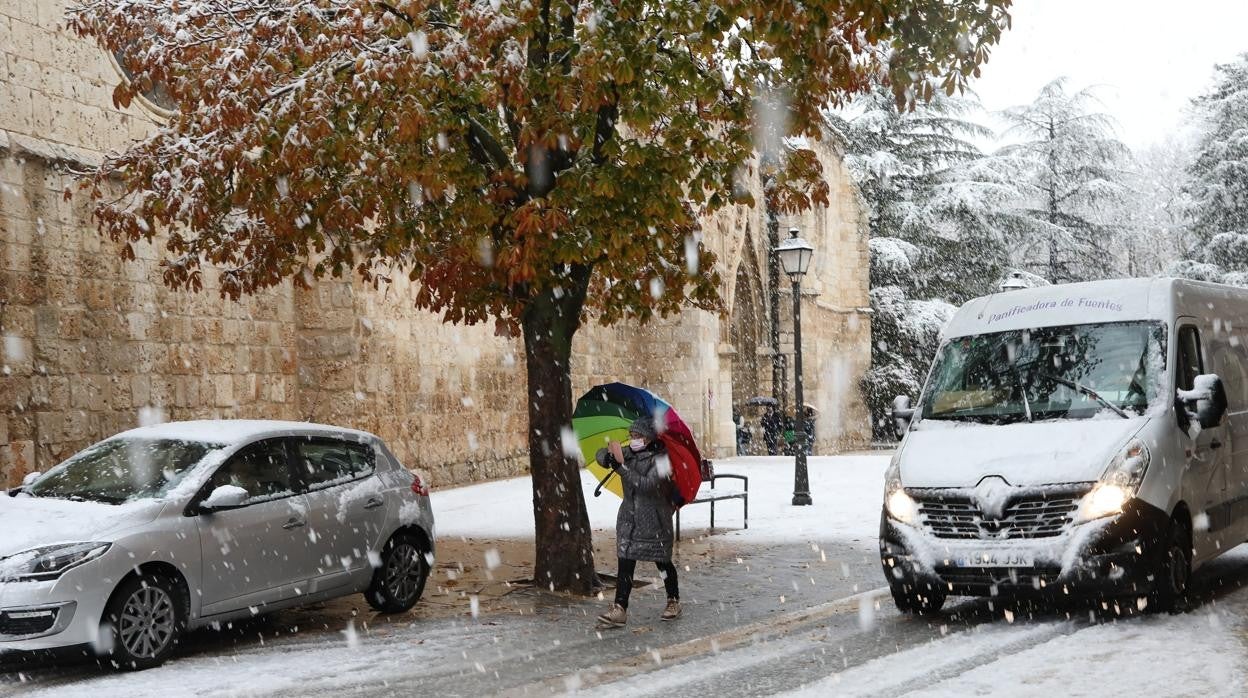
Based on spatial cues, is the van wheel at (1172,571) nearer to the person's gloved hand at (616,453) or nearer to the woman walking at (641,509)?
the woman walking at (641,509)

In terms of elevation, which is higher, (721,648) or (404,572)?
(404,572)

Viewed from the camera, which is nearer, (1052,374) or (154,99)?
(1052,374)

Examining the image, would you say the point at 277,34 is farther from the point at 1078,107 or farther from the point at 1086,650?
the point at 1078,107

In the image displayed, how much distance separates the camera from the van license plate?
7.83m

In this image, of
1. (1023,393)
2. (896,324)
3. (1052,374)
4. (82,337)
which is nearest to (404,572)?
(1023,393)

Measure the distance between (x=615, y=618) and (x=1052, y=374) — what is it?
11.4 ft

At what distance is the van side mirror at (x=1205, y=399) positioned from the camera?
333 inches

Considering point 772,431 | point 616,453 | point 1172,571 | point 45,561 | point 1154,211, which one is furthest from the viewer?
point 1154,211

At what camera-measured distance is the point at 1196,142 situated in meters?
43.1

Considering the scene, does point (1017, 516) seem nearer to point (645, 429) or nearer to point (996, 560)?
point (996, 560)

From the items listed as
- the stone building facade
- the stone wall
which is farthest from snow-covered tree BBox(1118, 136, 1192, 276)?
the stone wall

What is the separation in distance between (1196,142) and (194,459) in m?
41.8

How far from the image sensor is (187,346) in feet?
50.8

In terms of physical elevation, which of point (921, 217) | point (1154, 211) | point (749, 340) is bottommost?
point (749, 340)
